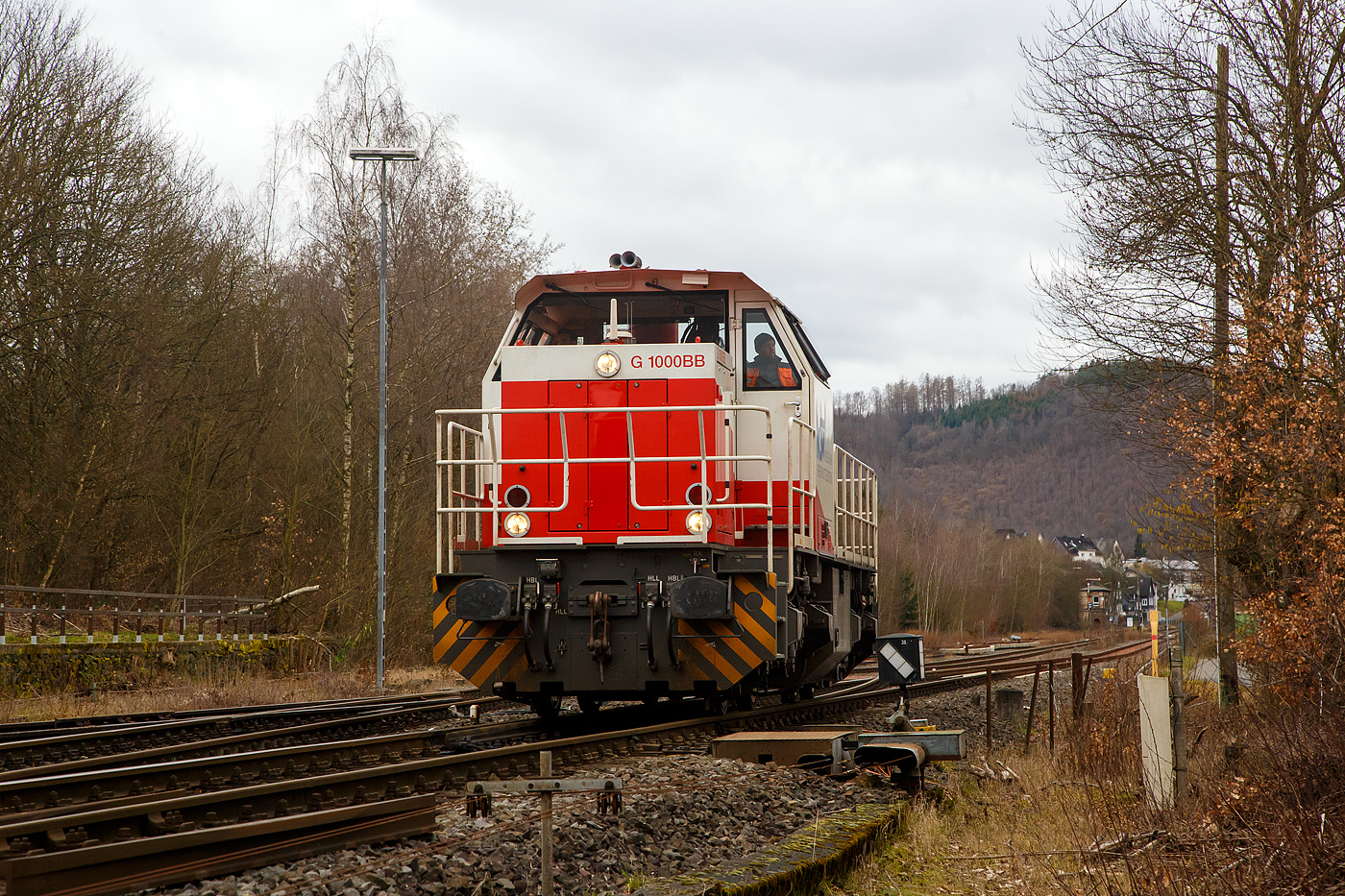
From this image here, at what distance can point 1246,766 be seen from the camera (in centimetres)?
782

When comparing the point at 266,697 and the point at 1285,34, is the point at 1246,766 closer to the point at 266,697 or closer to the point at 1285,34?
the point at 1285,34

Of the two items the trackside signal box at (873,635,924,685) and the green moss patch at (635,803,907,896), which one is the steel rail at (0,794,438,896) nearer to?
the green moss patch at (635,803,907,896)

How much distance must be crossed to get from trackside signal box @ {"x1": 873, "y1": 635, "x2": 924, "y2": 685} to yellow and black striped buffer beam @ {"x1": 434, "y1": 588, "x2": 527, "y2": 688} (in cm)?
349

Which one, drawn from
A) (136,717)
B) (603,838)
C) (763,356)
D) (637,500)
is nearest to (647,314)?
(763,356)

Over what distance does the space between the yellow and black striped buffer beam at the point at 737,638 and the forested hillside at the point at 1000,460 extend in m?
134

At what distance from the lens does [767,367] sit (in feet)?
32.6

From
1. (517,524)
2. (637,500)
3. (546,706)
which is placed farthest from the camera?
(546,706)

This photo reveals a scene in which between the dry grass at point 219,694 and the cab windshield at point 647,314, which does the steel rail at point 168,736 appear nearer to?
the dry grass at point 219,694

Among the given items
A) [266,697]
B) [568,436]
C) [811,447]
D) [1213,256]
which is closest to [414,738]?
[568,436]

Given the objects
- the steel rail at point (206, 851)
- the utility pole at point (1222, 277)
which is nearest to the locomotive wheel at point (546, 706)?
the steel rail at point (206, 851)

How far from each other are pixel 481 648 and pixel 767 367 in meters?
3.42

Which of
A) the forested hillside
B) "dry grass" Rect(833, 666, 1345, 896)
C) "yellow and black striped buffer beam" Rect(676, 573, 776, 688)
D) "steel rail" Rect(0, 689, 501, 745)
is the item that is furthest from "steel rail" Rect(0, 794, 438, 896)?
the forested hillside

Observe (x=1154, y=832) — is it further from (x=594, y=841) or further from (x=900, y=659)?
(x=900, y=659)

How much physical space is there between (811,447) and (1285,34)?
7.05 meters
